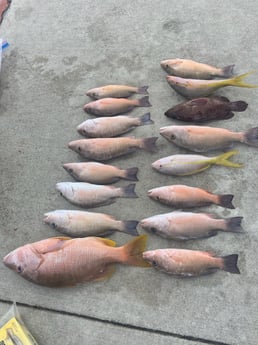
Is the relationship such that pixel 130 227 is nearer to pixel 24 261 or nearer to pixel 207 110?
pixel 24 261

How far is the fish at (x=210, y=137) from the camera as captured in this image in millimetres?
3012

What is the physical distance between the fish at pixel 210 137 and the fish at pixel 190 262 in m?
0.82

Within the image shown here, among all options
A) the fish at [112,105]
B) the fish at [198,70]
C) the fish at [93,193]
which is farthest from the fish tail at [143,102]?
the fish at [93,193]

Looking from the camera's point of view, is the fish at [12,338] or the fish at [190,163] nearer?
the fish at [12,338]

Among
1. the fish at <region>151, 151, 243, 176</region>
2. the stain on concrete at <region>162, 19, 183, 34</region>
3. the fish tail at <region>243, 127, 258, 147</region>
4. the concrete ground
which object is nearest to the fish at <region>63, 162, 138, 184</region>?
the concrete ground

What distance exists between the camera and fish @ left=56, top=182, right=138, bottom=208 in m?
2.89

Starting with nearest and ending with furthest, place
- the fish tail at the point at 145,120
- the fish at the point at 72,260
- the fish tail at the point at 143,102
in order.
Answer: the fish at the point at 72,260
the fish tail at the point at 145,120
the fish tail at the point at 143,102

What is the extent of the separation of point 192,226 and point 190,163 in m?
0.48

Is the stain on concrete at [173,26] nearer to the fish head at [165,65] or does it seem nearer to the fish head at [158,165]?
the fish head at [165,65]

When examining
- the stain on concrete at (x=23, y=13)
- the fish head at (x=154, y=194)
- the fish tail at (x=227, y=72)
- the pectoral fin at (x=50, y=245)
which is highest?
the stain on concrete at (x=23, y=13)

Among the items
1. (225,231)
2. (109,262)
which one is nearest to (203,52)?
(225,231)

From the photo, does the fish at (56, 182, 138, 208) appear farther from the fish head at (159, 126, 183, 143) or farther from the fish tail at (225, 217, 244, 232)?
the fish tail at (225, 217, 244, 232)

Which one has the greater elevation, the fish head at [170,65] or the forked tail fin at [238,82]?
the fish head at [170,65]

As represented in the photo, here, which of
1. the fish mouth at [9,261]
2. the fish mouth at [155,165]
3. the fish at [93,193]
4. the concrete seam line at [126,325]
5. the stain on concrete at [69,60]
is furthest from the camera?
the stain on concrete at [69,60]
